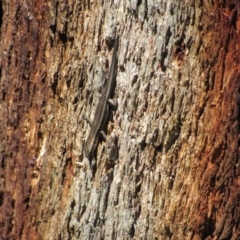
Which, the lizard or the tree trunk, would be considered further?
the lizard

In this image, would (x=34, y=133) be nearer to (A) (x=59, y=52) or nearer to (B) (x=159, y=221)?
(A) (x=59, y=52)

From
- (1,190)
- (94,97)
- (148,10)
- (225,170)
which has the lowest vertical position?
(1,190)

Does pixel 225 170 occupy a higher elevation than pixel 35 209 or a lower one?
higher

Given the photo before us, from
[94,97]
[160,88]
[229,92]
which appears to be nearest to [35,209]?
[94,97]

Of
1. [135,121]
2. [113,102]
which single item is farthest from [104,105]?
[135,121]

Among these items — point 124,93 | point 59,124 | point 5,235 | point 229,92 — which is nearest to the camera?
point 229,92

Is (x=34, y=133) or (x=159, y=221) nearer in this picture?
(x=159, y=221)

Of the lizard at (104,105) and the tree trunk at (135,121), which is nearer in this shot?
the tree trunk at (135,121)

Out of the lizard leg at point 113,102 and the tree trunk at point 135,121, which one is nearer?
the tree trunk at point 135,121
